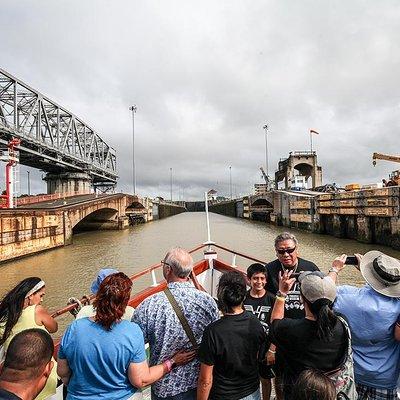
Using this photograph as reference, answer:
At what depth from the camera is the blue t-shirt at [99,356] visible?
6.72 feet

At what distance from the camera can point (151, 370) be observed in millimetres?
2236

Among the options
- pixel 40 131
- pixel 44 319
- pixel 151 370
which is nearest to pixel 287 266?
pixel 151 370

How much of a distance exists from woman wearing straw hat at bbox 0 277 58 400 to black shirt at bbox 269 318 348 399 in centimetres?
203

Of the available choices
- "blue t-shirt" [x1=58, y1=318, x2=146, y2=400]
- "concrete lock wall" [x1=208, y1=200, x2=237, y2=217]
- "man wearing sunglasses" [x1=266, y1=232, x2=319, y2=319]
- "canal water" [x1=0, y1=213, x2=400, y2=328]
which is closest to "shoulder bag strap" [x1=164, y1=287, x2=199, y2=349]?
"blue t-shirt" [x1=58, y1=318, x2=146, y2=400]

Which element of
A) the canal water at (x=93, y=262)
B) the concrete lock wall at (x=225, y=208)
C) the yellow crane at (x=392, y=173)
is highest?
the yellow crane at (x=392, y=173)

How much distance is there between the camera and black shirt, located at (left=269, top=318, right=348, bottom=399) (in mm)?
2074

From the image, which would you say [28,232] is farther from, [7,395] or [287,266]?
[7,395]

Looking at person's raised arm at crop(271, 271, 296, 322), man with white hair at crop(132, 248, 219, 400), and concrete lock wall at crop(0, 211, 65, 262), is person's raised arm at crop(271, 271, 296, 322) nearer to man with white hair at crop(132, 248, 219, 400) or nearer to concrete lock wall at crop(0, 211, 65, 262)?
man with white hair at crop(132, 248, 219, 400)

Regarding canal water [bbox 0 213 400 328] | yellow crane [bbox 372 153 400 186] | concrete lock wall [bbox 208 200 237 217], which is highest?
yellow crane [bbox 372 153 400 186]

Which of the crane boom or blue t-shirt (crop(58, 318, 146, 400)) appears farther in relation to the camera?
the crane boom

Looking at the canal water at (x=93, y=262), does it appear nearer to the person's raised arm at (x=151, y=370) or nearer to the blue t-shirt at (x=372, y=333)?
the person's raised arm at (x=151, y=370)

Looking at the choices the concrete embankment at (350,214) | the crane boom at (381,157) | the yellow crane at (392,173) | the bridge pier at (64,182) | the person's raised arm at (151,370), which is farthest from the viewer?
the bridge pier at (64,182)

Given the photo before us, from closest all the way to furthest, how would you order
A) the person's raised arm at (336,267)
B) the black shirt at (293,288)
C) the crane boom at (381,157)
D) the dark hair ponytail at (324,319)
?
the dark hair ponytail at (324,319) → the person's raised arm at (336,267) → the black shirt at (293,288) → the crane boom at (381,157)

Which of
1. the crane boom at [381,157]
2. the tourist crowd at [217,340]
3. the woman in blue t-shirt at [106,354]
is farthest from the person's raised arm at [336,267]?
the crane boom at [381,157]
